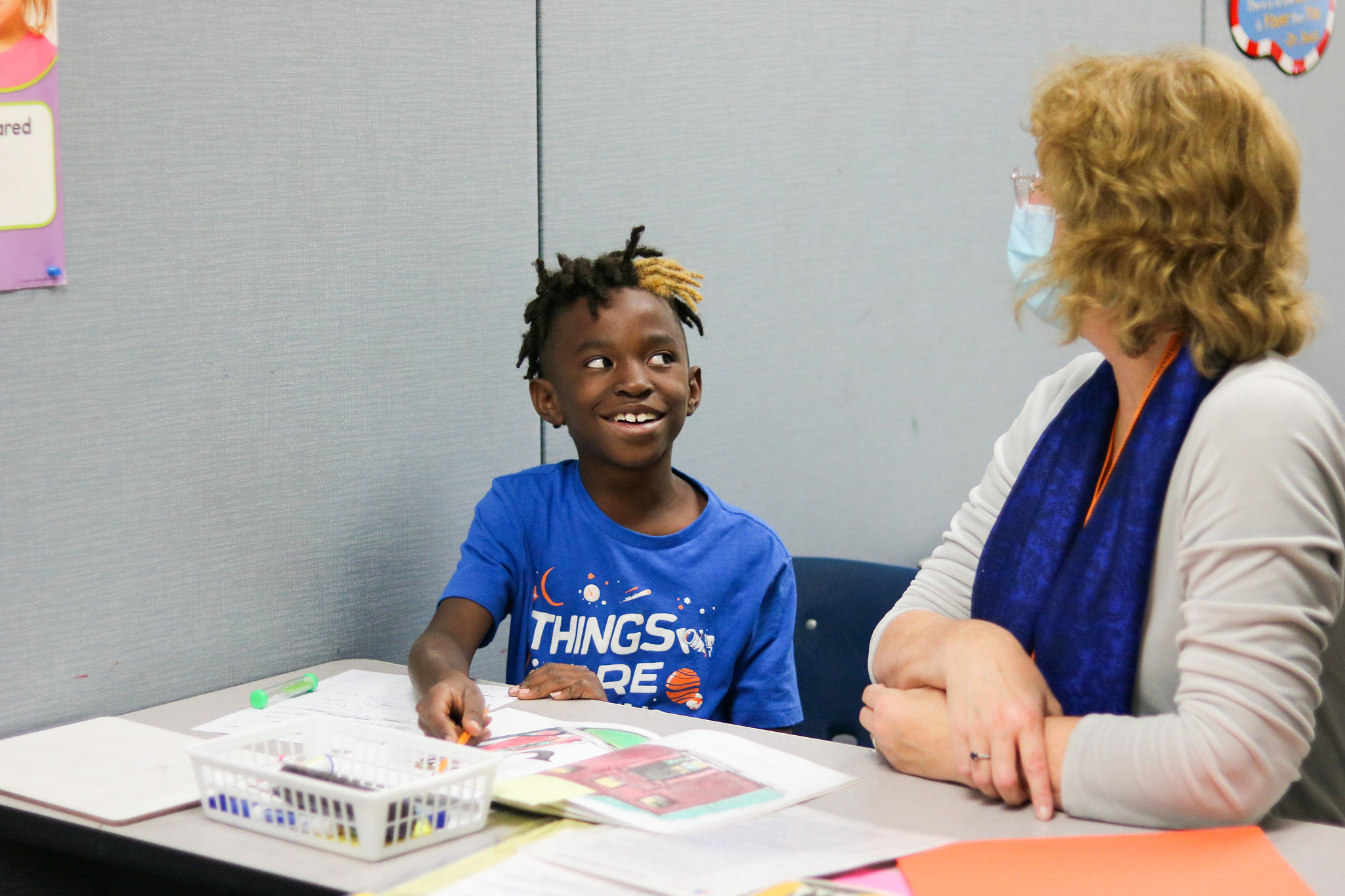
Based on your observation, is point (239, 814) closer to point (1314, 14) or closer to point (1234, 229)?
point (1234, 229)

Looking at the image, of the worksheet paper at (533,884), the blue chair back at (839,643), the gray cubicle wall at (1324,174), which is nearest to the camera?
the worksheet paper at (533,884)

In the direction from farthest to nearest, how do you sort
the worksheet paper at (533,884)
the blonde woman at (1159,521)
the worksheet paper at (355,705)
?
the worksheet paper at (355,705) → the blonde woman at (1159,521) → the worksheet paper at (533,884)

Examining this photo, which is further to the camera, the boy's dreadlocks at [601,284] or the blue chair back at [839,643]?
the blue chair back at [839,643]

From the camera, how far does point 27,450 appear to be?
1447 mm

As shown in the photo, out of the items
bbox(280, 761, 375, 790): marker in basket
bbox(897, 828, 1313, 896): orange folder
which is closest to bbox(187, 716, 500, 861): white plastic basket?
bbox(280, 761, 375, 790): marker in basket

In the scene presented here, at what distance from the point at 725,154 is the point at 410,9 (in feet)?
2.28

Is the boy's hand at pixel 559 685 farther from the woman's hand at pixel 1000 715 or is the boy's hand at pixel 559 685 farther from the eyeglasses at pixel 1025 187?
the eyeglasses at pixel 1025 187

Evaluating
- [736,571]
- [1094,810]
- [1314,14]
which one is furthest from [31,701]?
[1314,14]

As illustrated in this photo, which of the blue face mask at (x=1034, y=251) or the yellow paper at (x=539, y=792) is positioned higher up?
the blue face mask at (x=1034, y=251)

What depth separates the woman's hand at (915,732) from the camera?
1.21 meters

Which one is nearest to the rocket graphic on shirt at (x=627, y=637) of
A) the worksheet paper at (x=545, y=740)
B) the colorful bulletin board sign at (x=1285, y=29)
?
the worksheet paper at (x=545, y=740)

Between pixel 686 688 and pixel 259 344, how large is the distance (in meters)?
0.75

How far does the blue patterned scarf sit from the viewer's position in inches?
47.4

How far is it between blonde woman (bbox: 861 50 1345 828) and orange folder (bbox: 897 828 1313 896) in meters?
0.04
